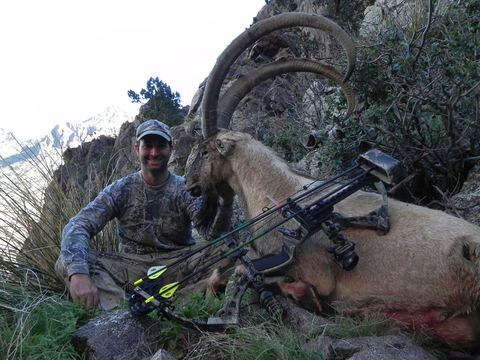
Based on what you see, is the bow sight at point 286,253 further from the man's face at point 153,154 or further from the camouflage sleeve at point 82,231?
the man's face at point 153,154

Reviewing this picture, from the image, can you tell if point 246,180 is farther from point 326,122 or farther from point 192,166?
point 326,122

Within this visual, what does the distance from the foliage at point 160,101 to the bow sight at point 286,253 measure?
722 inches

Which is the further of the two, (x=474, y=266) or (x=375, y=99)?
(x=375, y=99)

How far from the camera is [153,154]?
15.5 ft

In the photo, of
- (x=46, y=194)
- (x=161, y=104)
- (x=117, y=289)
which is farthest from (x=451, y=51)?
(x=161, y=104)

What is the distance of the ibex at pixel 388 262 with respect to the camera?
89.5 inches

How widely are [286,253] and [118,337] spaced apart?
A: 1.23 metres

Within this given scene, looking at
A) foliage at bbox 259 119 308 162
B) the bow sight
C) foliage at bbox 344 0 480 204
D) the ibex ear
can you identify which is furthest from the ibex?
foliage at bbox 259 119 308 162

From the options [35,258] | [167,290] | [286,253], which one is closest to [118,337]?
[167,290]

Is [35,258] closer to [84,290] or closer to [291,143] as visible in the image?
[84,290]

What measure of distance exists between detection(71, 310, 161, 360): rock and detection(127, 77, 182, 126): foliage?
18.5 meters

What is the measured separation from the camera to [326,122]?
6.33 meters

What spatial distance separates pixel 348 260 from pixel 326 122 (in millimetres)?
4304

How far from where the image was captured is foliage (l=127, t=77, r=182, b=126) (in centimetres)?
2053
